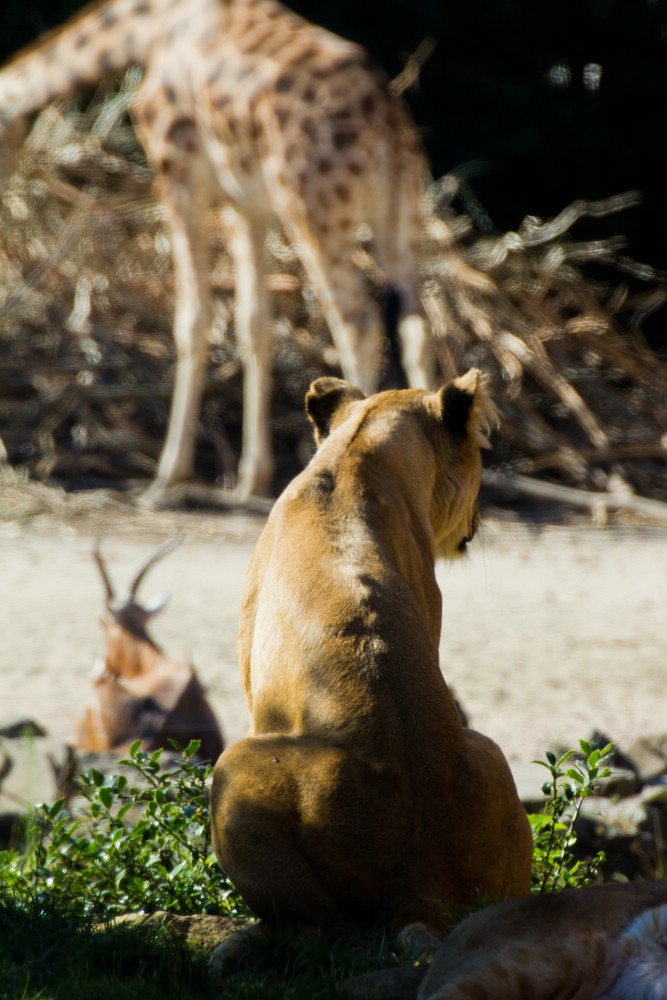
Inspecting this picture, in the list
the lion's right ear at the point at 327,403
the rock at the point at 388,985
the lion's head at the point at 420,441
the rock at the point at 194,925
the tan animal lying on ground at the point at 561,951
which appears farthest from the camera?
the lion's right ear at the point at 327,403

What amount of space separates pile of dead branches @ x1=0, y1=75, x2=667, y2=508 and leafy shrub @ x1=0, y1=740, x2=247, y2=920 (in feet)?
20.6

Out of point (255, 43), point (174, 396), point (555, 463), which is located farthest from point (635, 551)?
point (255, 43)

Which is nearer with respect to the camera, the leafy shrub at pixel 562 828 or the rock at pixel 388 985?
the rock at pixel 388 985

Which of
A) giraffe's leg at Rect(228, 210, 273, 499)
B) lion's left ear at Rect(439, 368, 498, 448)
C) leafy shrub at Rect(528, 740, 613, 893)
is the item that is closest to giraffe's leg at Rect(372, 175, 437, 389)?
Answer: giraffe's leg at Rect(228, 210, 273, 499)

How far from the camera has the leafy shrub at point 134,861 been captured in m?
3.82

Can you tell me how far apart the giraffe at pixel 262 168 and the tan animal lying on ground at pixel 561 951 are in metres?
6.14

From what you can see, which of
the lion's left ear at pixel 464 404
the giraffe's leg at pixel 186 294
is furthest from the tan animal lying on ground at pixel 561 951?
the giraffe's leg at pixel 186 294

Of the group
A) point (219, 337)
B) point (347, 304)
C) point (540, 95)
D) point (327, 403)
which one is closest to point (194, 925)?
point (327, 403)

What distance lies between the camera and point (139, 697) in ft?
18.4

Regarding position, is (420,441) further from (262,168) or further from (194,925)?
(262,168)

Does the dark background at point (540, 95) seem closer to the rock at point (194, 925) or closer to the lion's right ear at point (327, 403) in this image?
the lion's right ear at point (327, 403)

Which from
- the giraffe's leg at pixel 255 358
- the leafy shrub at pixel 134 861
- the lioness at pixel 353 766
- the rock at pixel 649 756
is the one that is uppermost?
the giraffe's leg at pixel 255 358

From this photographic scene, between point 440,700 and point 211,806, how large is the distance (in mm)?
587

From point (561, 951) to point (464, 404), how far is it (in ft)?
6.05
